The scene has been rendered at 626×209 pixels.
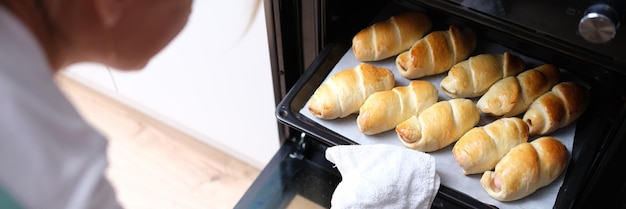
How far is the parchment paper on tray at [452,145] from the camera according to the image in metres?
0.79

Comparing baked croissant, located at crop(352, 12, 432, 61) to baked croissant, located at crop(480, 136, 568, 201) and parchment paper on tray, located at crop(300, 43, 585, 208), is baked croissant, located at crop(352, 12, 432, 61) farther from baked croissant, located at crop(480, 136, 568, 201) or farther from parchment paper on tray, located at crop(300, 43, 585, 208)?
baked croissant, located at crop(480, 136, 568, 201)

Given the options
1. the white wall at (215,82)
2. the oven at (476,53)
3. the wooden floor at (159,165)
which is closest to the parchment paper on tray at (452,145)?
the oven at (476,53)

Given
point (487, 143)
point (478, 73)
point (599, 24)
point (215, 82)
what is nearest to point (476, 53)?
point (478, 73)

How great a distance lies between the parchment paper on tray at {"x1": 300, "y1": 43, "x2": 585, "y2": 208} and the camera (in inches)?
31.1

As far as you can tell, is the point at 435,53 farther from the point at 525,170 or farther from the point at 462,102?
the point at 525,170

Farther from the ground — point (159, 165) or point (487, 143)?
point (487, 143)

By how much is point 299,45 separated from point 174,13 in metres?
0.42

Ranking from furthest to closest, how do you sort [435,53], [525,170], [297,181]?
[297,181] < [435,53] < [525,170]

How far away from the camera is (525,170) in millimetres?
764

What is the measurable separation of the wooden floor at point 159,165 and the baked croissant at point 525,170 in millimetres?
732

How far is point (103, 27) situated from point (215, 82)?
2.04ft

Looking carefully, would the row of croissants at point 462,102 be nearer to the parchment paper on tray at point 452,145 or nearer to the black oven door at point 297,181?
the parchment paper on tray at point 452,145

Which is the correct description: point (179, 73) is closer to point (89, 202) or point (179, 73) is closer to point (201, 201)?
point (201, 201)

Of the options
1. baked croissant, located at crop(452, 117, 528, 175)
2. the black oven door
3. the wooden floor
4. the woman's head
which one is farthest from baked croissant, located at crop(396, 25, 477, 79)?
the wooden floor
